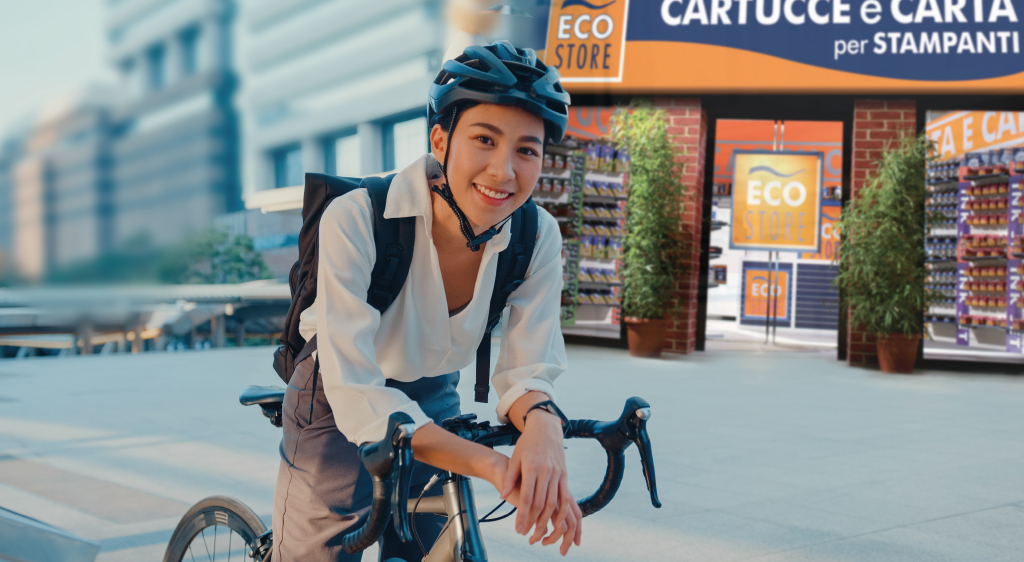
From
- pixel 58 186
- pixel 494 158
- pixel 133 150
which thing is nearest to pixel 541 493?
pixel 494 158

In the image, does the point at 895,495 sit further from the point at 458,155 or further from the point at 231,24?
the point at 231,24

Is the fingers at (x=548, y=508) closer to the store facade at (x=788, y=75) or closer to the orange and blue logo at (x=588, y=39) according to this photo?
the store facade at (x=788, y=75)

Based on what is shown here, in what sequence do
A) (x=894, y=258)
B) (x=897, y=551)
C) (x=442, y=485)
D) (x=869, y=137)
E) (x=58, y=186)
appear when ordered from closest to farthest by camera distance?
(x=442, y=485) < (x=897, y=551) < (x=58, y=186) < (x=894, y=258) < (x=869, y=137)

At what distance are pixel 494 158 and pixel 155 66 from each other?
9.40 meters

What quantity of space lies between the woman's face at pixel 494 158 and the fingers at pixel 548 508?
39 cm

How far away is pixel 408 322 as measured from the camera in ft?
3.76

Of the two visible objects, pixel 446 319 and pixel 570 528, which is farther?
pixel 446 319

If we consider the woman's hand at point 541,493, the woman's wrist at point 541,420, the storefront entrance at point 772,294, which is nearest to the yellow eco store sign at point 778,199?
the storefront entrance at point 772,294

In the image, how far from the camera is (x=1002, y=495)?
318 centimetres

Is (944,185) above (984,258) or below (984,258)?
above

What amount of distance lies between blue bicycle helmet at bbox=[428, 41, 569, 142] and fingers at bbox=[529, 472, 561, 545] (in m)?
0.50

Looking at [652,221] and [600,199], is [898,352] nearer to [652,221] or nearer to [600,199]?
[652,221]

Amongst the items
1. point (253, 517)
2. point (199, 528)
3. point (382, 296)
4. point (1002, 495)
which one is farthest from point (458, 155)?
point (1002, 495)

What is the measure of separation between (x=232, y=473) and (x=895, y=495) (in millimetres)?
2908
